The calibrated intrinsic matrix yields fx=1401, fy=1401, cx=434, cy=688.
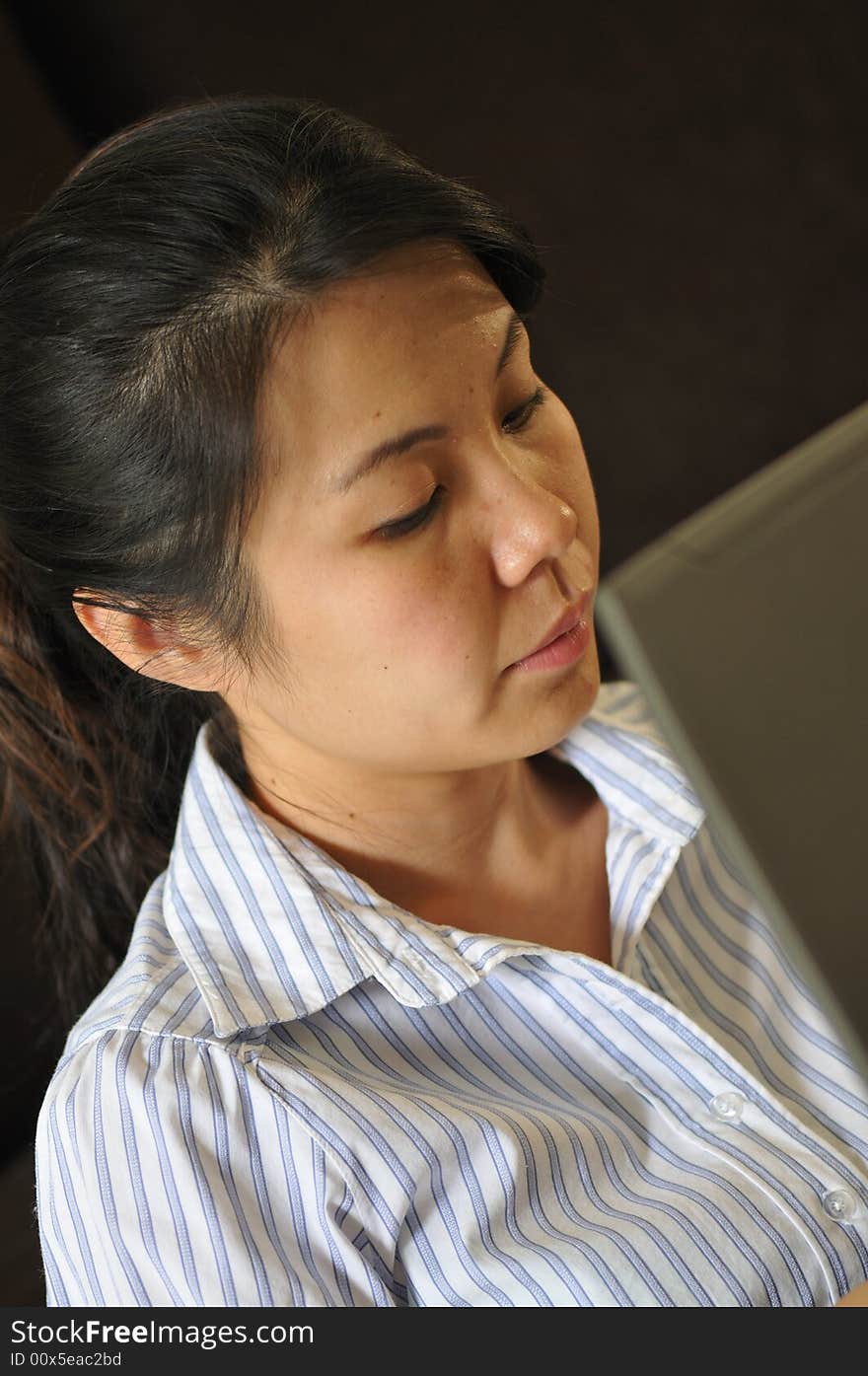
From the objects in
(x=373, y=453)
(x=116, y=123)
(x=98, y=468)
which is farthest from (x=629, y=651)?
(x=116, y=123)

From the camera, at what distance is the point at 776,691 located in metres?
0.44

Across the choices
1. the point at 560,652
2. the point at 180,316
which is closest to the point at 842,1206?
the point at 560,652

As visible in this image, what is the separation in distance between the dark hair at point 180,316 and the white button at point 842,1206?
484 mm

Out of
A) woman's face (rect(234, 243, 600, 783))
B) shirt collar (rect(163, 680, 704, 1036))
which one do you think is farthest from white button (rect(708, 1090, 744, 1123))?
woman's face (rect(234, 243, 600, 783))

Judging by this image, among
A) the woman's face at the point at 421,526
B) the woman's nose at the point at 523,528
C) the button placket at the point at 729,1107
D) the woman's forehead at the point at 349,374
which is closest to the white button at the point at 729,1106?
the button placket at the point at 729,1107

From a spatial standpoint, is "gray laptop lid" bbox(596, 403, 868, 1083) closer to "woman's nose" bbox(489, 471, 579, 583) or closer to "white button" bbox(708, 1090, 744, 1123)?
"woman's nose" bbox(489, 471, 579, 583)

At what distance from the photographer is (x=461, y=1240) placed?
0.85 m

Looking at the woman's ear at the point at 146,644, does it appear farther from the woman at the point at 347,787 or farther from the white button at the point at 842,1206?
the white button at the point at 842,1206

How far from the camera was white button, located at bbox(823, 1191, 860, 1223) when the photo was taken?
2.85 feet

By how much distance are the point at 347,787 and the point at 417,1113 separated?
234mm

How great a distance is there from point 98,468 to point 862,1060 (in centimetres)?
58

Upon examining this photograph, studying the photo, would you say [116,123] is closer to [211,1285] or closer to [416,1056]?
[416,1056]

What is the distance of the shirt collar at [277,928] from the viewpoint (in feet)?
2.94

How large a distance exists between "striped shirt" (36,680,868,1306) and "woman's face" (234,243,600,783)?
15 centimetres
